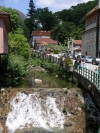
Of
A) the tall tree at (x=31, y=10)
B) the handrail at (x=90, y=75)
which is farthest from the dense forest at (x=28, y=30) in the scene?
the handrail at (x=90, y=75)

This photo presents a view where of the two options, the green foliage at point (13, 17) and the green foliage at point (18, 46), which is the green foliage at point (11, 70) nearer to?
the green foliage at point (18, 46)

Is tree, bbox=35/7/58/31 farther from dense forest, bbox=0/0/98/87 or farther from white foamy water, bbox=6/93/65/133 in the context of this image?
white foamy water, bbox=6/93/65/133

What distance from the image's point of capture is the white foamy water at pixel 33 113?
2191 centimetres

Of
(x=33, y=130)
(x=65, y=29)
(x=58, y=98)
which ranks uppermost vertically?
(x=65, y=29)

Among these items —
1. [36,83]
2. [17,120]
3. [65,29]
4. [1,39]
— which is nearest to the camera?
[17,120]

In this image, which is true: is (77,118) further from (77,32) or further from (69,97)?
(77,32)

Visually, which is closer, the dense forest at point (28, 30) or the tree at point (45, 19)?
the dense forest at point (28, 30)

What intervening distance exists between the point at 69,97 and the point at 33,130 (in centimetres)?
606

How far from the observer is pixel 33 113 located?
23438 mm

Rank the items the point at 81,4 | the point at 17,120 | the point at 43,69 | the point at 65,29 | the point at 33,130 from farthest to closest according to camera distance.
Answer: the point at 81,4
the point at 65,29
the point at 43,69
the point at 17,120
the point at 33,130

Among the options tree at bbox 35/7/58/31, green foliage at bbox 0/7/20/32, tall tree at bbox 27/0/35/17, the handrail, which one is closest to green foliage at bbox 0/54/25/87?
the handrail

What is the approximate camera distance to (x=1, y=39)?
2419cm

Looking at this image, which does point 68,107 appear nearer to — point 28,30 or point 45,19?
point 28,30

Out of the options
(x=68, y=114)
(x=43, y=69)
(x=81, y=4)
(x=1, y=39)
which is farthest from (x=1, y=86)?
(x=81, y=4)
